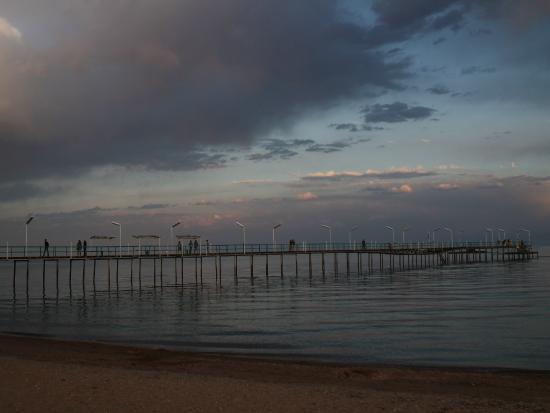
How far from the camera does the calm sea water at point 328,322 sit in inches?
723

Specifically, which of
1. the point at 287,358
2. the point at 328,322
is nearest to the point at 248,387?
the point at 287,358

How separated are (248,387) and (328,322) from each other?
15.0 metres

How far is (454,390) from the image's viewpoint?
39.9ft

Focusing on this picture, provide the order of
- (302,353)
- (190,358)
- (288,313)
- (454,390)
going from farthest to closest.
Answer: (288,313) → (302,353) → (190,358) → (454,390)

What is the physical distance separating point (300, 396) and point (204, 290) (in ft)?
127

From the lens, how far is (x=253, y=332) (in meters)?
23.1

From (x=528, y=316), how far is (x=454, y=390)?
16.4 meters

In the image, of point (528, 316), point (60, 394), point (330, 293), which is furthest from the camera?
point (330, 293)

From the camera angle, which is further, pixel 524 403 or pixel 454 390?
pixel 454 390

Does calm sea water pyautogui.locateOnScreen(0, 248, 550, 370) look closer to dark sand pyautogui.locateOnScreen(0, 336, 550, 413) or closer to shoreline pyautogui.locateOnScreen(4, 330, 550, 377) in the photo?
shoreline pyautogui.locateOnScreen(4, 330, 550, 377)

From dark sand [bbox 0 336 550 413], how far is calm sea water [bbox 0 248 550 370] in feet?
8.47

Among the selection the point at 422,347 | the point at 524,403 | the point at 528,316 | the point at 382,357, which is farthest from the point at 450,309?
the point at 524,403

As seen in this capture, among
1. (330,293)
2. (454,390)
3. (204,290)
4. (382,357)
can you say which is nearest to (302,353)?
(382,357)

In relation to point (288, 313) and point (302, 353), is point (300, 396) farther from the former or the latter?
point (288, 313)
